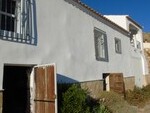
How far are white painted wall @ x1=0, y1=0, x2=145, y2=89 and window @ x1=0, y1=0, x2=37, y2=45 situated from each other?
0.89 feet

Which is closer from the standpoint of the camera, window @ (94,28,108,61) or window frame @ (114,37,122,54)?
window @ (94,28,108,61)

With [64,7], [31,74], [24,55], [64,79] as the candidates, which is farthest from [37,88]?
[64,7]

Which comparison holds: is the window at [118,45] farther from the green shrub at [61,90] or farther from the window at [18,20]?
the window at [18,20]

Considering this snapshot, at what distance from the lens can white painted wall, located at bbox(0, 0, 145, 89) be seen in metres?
→ 8.64

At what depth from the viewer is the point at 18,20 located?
29.0 feet

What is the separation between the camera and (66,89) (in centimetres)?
981

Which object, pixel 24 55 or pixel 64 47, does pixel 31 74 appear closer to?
pixel 24 55

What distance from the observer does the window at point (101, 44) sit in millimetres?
15158

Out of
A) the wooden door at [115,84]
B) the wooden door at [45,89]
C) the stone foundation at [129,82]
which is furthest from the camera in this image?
the stone foundation at [129,82]

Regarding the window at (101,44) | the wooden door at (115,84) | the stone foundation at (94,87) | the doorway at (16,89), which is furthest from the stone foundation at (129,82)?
the doorway at (16,89)

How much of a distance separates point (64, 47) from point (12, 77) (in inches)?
103

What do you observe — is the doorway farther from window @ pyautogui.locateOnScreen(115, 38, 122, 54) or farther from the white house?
window @ pyautogui.locateOnScreen(115, 38, 122, 54)

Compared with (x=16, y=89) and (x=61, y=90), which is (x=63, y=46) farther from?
(x=16, y=89)

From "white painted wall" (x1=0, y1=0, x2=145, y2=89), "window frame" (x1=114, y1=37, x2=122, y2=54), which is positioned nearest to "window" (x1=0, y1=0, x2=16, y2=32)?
"white painted wall" (x1=0, y1=0, x2=145, y2=89)
